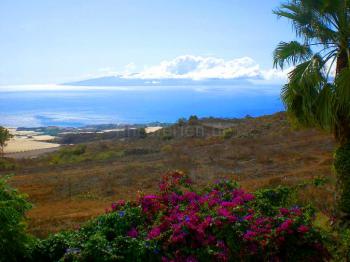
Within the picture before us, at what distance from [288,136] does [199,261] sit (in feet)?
99.9

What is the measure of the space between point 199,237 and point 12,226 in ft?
9.65

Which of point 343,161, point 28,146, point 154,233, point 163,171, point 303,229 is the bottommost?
point 28,146

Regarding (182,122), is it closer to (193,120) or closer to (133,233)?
(193,120)

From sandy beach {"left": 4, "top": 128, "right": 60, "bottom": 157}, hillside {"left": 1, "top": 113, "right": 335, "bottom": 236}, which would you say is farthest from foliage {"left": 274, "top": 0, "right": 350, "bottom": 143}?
sandy beach {"left": 4, "top": 128, "right": 60, "bottom": 157}

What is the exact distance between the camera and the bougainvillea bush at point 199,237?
644 centimetres

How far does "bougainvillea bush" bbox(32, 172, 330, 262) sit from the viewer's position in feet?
21.1

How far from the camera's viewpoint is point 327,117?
32.1ft

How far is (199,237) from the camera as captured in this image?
6.63m

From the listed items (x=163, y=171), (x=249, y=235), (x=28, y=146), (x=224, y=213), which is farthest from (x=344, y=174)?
(x=28, y=146)

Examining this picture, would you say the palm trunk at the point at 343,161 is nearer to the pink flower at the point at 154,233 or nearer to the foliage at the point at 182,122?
the pink flower at the point at 154,233

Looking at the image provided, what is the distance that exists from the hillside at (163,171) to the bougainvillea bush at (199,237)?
5.35 m

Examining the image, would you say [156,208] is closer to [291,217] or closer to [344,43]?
[291,217]

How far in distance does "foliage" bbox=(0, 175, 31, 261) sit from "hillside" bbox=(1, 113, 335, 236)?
5.10m

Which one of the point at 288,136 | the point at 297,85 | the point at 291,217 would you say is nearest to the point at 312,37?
the point at 297,85
